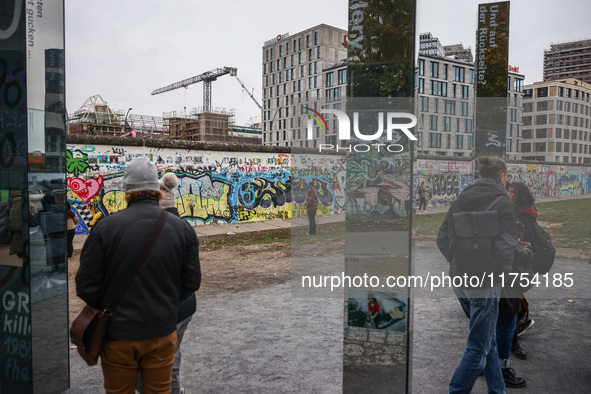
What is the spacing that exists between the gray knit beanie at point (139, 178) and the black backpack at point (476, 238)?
2154 millimetres

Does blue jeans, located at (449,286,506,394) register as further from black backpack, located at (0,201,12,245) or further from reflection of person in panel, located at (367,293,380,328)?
black backpack, located at (0,201,12,245)

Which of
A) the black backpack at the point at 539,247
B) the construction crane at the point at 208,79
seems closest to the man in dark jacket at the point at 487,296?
the black backpack at the point at 539,247

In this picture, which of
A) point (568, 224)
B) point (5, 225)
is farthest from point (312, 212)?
point (5, 225)

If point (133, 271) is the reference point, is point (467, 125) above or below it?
above

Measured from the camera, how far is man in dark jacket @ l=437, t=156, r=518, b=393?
10.1 ft

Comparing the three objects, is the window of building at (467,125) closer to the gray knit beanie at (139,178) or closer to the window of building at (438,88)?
Answer: the gray knit beanie at (139,178)

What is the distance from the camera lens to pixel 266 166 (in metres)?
16.3

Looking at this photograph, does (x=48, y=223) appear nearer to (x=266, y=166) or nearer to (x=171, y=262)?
(x=171, y=262)

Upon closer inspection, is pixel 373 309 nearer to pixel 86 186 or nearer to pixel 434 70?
pixel 86 186

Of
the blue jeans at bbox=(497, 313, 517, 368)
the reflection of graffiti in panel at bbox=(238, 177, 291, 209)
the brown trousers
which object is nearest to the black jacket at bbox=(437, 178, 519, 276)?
the blue jeans at bbox=(497, 313, 517, 368)

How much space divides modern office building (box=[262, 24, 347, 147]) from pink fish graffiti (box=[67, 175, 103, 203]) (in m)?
83.6

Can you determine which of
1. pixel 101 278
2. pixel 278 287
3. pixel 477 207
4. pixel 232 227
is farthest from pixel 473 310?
pixel 232 227

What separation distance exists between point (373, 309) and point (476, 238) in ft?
3.35

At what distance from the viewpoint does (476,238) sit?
3150 millimetres
